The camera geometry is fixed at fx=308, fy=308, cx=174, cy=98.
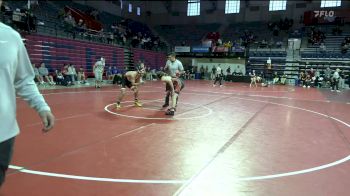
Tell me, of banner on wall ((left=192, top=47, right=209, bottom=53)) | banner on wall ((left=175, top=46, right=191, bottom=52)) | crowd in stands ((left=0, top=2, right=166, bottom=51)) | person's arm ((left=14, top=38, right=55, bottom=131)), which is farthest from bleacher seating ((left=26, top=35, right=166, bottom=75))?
person's arm ((left=14, top=38, right=55, bottom=131))

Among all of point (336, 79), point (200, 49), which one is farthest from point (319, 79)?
point (200, 49)

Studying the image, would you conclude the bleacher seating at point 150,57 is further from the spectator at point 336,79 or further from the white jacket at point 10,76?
the white jacket at point 10,76

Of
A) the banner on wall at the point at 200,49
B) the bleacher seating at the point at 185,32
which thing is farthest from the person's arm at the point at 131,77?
the bleacher seating at the point at 185,32

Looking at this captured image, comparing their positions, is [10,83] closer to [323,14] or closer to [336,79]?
[336,79]

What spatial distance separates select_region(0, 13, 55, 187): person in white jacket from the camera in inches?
77.5

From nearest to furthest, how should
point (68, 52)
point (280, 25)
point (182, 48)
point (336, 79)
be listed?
point (68, 52)
point (336, 79)
point (280, 25)
point (182, 48)

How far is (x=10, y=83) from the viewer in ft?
6.63

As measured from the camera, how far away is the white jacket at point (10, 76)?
6.44 feet

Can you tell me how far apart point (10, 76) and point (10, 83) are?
0.16ft

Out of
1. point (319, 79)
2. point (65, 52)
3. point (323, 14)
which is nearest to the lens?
point (65, 52)

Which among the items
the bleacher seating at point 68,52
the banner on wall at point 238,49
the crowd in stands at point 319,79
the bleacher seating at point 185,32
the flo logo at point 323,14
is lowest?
the crowd in stands at point 319,79

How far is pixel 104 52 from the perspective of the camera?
26312 millimetres

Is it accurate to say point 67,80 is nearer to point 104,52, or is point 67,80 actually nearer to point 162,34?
point 104,52

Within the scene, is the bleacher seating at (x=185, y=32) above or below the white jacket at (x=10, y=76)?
above
